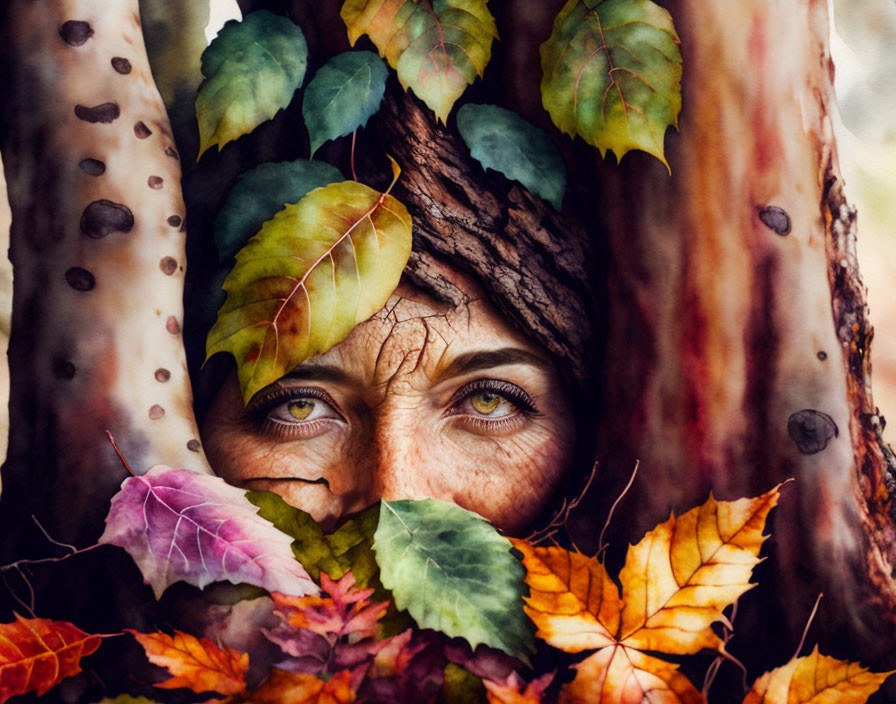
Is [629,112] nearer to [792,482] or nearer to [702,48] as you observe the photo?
[702,48]

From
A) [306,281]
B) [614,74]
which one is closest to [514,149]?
[614,74]

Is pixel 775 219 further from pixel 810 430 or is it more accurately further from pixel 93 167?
pixel 93 167

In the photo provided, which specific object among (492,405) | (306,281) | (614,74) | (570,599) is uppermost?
(614,74)

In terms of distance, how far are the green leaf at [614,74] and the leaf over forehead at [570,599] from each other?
0.38m

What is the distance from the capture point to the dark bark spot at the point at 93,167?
72 cm

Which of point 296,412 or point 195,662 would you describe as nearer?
point 195,662

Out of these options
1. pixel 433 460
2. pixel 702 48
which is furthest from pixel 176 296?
pixel 702 48

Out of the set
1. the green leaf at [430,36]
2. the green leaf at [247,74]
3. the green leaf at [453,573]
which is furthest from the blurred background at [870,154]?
the green leaf at [453,573]

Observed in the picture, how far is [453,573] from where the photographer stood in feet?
2.23

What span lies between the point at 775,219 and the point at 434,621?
486 millimetres

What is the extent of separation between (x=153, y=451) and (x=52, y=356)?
13cm

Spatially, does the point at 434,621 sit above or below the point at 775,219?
below

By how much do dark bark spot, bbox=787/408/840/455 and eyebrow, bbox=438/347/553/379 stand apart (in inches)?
9.4

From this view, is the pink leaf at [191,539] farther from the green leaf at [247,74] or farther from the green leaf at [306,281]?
the green leaf at [247,74]
